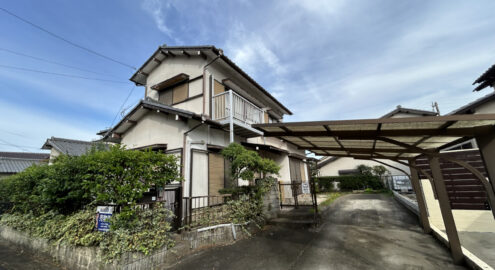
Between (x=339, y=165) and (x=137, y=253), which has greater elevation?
(x=339, y=165)

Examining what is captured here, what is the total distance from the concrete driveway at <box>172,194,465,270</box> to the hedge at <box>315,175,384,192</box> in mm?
13639

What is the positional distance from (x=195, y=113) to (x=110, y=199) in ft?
11.8

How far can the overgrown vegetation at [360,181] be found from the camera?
18641 mm

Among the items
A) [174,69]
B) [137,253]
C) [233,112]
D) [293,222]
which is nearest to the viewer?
[137,253]

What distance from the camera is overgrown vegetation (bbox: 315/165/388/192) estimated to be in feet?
61.2

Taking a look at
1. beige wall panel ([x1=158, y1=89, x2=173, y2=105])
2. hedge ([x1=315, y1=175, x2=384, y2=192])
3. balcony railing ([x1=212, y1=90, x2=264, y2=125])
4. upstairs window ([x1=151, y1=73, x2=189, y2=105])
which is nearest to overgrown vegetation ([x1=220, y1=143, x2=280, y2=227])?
balcony railing ([x1=212, y1=90, x2=264, y2=125])

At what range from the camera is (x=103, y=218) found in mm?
3662

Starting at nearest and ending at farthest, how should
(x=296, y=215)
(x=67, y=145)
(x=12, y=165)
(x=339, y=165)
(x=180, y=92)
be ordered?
1. (x=296, y=215)
2. (x=180, y=92)
3. (x=67, y=145)
4. (x=12, y=165)
5. (x=339, y=165)

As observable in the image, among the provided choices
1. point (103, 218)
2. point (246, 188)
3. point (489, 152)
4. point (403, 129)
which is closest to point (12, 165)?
point (103, 218)

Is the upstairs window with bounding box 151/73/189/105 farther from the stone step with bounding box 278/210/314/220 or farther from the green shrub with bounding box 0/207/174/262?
the stone step with bounding box 278/210/314/220

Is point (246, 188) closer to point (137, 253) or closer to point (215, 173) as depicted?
point (215, 173)

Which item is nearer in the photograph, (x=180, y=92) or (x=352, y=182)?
(x=180, y=92)

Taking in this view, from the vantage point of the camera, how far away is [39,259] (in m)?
4.67

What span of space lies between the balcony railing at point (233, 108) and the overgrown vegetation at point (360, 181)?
13050 millimetres
